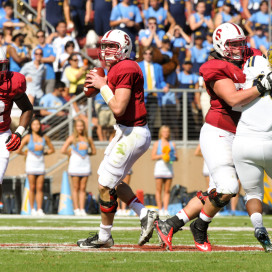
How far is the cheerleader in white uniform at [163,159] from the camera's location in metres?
15.0

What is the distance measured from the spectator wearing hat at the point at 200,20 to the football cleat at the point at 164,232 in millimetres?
11508

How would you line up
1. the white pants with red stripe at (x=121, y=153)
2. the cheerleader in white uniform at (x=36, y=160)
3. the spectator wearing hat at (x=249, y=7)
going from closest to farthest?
the white pants with red stripe at (x=121, y=153) → the cheerleader in white uniform at (x=36, y=160) → the spectator wearing hat at (x=249, y=7)

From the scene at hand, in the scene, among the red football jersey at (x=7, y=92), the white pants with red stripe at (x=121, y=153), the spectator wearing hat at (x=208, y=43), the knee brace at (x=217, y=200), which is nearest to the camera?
the knee brace at (x=217, y=200)

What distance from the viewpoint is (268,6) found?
19078mm

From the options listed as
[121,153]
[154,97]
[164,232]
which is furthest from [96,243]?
[154,97]

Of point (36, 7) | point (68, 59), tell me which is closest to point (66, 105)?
point (68, 59)

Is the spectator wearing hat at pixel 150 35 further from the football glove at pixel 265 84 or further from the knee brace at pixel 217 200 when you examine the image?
the football glove at pixel 265 84

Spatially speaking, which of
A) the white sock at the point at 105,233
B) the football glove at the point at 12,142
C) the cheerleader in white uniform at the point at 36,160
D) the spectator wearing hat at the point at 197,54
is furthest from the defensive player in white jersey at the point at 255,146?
the spectator wearing hat at the point at 197,54

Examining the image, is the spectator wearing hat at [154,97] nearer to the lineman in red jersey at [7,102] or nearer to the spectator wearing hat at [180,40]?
the spectator wearing hat at [180,40]

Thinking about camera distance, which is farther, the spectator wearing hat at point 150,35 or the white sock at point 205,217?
the spectator wearing hat at point 150,35

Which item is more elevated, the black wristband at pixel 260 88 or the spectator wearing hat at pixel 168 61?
the black wristband at pixel 260 88

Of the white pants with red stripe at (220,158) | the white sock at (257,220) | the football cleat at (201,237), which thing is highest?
the white pants with red stripe at (220,158)

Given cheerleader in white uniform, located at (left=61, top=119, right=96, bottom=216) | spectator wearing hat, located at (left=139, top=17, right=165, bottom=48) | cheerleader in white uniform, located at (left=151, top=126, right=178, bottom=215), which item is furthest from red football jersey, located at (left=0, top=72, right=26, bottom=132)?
spectator wearing hat, located at (left=139, top=17, right=165, bottom=48)

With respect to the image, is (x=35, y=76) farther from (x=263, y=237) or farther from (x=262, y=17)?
(x=263, y=237)
